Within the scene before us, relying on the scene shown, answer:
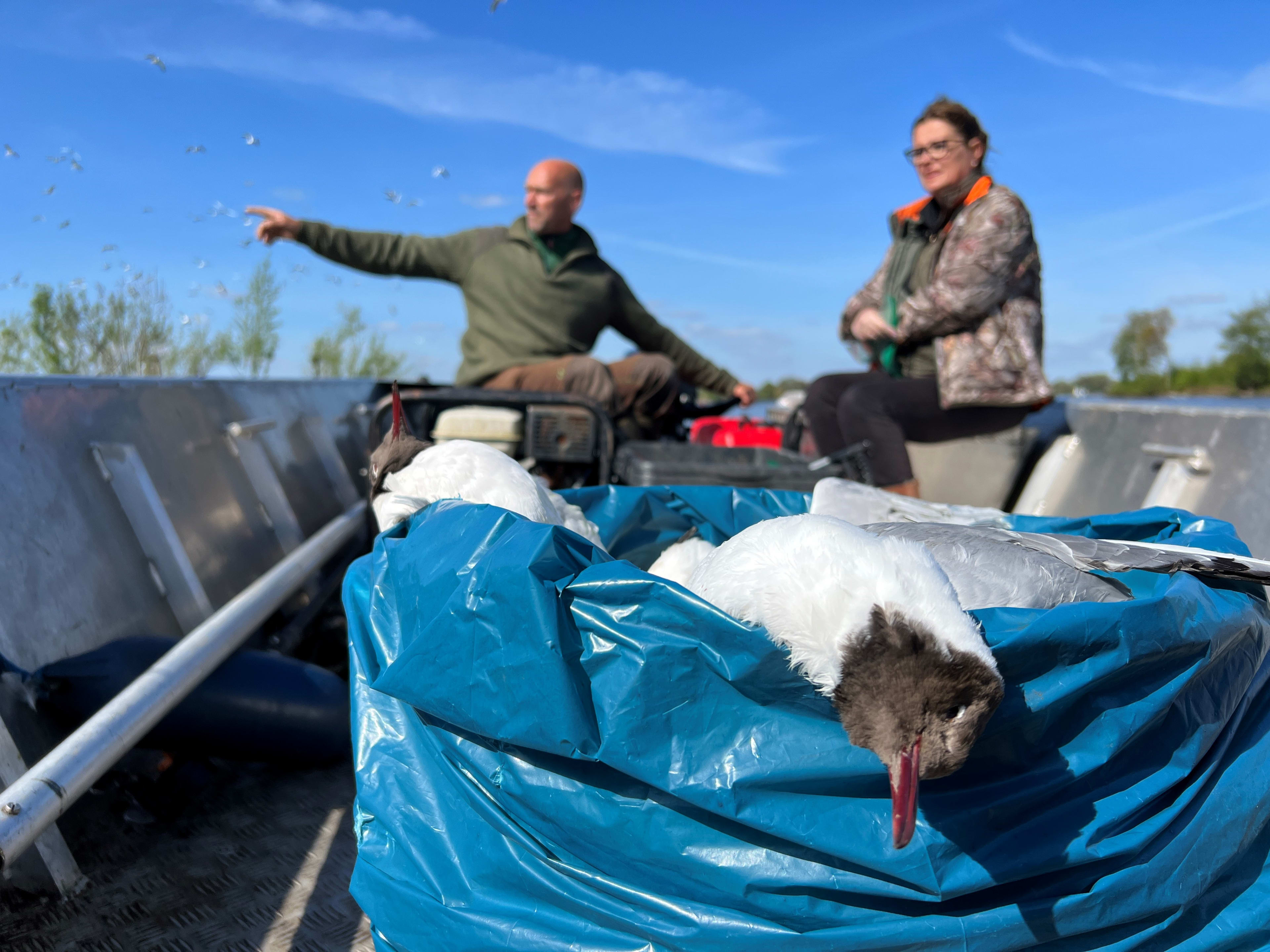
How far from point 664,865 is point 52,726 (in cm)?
144

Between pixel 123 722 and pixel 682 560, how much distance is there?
1.17m

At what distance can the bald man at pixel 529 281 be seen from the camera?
4.20 meters

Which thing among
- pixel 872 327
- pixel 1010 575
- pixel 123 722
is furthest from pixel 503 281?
pixel 1010 575

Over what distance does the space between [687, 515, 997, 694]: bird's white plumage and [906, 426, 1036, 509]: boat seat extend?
245 cm

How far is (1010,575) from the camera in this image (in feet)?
4.87

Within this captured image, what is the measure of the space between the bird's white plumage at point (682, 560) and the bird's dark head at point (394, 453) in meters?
0.69

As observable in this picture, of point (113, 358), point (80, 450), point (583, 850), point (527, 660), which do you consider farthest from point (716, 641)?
point (113, 358)

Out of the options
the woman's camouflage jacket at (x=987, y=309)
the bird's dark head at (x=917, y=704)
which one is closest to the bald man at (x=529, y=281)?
the woman's camouflage jacket at (x=987, y=309)

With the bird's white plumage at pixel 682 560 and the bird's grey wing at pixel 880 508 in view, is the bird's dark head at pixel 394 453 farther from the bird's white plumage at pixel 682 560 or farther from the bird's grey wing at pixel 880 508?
the bird's grey wing at pixel 880 508

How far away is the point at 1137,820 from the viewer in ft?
4.63

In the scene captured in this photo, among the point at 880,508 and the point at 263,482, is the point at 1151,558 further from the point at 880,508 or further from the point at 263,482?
the point at 263,482

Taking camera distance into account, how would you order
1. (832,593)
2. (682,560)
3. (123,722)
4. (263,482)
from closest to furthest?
(832,593)
(123,722)
(682,560)
(263,482)

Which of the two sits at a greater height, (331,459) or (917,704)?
(917,704)

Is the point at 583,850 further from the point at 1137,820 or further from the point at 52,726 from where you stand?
the point at 52,726
